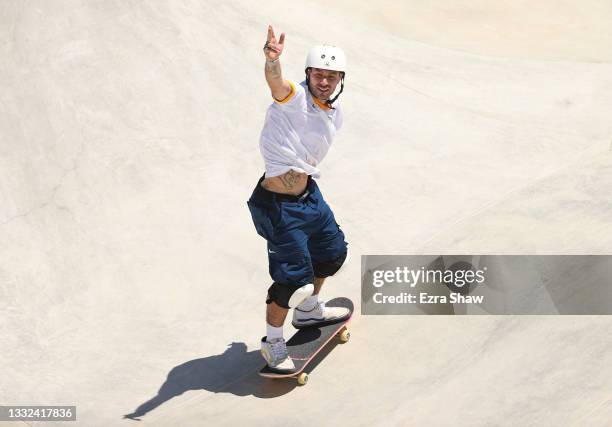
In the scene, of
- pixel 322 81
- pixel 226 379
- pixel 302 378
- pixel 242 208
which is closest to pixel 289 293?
pixel 302 378

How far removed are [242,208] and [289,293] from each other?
110 inches

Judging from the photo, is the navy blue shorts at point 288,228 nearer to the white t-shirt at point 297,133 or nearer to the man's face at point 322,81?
the white t-shirt at point 297,133

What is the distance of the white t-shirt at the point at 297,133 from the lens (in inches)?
258

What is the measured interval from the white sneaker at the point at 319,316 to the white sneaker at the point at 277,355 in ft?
2.05

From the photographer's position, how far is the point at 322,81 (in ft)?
22.0

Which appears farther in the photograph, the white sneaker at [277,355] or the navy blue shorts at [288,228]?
the white sneaker at [277,355]

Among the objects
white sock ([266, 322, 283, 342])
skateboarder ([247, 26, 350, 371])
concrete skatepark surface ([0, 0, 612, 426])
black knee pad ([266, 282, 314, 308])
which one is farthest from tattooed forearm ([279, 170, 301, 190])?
concrete skatepark surface ([0, 0, 612, 426])

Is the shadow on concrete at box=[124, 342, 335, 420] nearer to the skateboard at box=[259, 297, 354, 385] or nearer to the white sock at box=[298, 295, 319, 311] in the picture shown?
the skateboard at box=[259, 297, 354, 385]

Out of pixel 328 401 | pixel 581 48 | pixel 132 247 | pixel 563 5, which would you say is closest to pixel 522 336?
pixel 328 401

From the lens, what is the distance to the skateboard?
282 inches

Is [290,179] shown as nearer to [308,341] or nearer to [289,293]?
[289,293]

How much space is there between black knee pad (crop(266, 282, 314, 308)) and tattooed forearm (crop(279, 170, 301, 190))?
0.78m

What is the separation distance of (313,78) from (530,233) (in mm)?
3149

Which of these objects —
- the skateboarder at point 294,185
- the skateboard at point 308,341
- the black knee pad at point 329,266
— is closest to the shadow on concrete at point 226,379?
the skateboard at point 308,341
